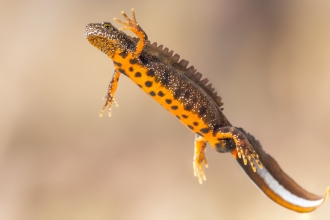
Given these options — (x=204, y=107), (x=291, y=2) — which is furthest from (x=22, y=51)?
(x=291, y=2)

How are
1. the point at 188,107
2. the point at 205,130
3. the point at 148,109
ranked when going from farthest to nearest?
the point at 148,109 → the point at 205,130 → the point at 188,107

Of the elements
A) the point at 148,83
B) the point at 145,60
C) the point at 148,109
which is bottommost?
the point at 148,83

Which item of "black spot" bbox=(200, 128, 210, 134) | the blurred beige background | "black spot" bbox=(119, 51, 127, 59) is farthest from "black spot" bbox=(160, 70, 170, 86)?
the blurred beige background

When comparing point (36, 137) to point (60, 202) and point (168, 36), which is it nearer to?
point (60, 202)

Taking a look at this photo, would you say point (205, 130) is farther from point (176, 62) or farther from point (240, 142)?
point (176, 62)

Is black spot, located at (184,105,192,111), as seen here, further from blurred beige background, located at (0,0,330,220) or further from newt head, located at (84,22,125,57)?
blurred beige background, located at (0,0,330,220)

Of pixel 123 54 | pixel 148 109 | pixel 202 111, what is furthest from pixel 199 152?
pixel 148 109

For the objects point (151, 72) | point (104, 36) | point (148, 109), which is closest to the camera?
point (104, 36)

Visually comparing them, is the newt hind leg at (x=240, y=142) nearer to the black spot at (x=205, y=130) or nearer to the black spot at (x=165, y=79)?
the black spot at (x=205, y=130)
